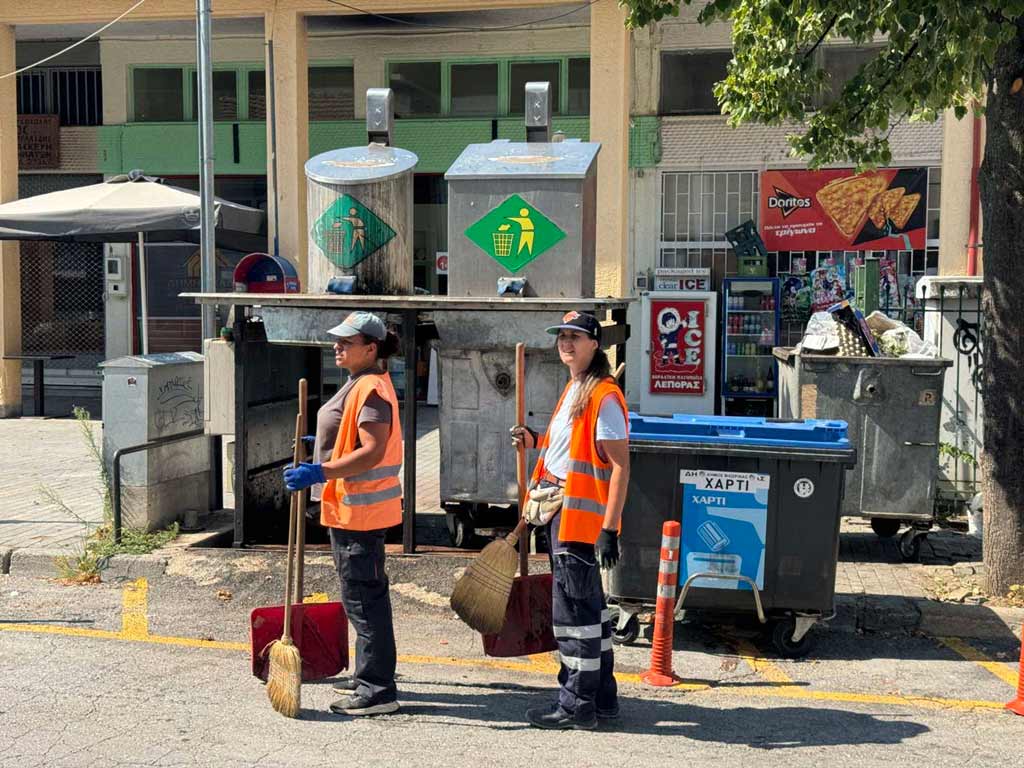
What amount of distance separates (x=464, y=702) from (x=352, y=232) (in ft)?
11.8

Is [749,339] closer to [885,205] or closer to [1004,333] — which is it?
[885,205]

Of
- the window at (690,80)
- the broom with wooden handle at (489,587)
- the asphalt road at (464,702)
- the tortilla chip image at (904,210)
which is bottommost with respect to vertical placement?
the asphalt road at (464,702)

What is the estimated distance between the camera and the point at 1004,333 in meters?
7.20

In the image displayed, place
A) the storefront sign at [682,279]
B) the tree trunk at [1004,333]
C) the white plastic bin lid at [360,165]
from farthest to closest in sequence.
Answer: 1. the storefront sign at [682,279]
2. the white plastic bin lid at [360,165]
3. the tree trunk at [1004,333]

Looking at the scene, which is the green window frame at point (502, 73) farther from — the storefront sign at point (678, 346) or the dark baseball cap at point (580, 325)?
the dark baseball cap at point (580, 325)

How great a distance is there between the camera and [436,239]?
56.4ft

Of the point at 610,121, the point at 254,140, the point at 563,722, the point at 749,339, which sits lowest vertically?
the point at 563,722

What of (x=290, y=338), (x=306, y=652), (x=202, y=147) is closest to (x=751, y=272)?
(x=202, y=147)

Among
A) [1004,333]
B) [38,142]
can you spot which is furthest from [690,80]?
[38,142]

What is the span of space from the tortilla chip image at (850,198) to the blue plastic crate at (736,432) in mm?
8727

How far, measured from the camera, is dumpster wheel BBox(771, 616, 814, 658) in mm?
6387

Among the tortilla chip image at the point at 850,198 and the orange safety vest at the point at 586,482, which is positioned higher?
the tortilla chip image at the point at 850,198

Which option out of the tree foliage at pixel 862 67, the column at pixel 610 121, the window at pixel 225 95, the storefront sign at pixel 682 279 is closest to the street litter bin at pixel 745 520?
the tree foliage at pixel 862 67

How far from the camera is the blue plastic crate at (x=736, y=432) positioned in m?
6.41
